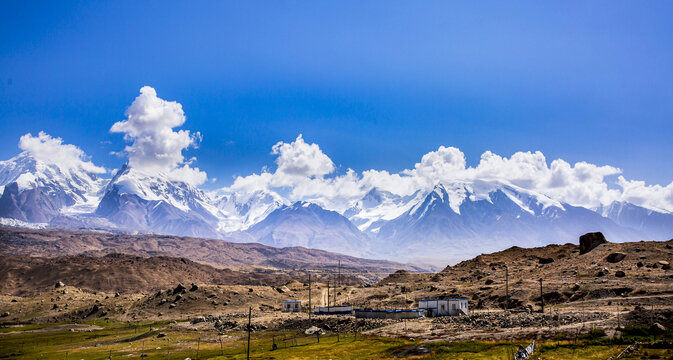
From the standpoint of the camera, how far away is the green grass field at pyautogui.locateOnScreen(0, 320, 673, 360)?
6656 cm

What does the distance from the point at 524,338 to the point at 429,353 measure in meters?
14.4

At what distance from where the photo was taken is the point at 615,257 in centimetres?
13625

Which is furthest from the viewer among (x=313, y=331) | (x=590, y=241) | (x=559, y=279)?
(x=590, y=241)

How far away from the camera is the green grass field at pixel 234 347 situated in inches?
2621

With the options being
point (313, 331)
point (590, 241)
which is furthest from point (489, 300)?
point (590, 241)

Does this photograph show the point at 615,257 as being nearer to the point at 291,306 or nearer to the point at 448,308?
the point at 448,308

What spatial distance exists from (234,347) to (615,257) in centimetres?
10174

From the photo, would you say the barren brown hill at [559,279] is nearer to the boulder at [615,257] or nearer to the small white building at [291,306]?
the boulder at [615,257]

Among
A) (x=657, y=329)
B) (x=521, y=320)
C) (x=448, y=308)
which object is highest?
(x=657, y=329)

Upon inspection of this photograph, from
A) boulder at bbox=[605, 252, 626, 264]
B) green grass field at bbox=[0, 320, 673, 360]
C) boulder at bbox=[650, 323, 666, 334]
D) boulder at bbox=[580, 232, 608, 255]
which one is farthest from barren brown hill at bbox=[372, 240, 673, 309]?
green grass field at bbox=[0, 320, 673, 360]

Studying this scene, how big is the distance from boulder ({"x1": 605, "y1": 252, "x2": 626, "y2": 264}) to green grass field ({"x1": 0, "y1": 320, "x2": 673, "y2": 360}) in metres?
77.8

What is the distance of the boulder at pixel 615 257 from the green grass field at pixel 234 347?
255 ft

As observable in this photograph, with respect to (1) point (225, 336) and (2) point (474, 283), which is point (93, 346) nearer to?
(1) point (225, 336)

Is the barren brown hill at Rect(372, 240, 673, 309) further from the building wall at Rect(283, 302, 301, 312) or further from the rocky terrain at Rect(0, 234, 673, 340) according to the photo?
the building wall at Rect(283, 302, 301, 312)
